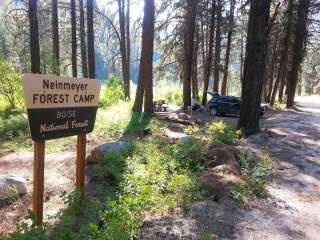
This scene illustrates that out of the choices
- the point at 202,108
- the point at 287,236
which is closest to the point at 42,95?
the point at 287,236

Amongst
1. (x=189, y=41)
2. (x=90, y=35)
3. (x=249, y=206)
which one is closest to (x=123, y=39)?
(x=189, y=41)

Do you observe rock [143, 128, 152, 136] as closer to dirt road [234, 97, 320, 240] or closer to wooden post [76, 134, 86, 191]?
dirt road [234, 97, 320, 240]

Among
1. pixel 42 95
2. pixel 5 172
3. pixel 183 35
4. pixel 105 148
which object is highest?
→ pixel 183 35

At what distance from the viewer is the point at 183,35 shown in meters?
26.9

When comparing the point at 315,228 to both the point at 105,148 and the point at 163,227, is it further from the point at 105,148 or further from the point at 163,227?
the point at 105,148

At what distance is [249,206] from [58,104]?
3.31 metres

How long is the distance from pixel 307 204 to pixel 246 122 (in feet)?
19.2

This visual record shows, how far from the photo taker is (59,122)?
5297 mm

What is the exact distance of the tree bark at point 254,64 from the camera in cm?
1176

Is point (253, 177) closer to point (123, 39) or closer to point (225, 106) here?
point (225, 106)

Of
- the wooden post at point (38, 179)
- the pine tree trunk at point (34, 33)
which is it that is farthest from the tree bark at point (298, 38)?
the wooden post at point (38, 179)

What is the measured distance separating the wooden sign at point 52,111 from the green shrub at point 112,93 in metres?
14.3

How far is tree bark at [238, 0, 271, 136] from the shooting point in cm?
1176

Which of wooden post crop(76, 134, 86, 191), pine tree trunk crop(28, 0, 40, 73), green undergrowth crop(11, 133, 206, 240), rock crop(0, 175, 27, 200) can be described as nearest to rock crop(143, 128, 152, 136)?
green undergrowth crop(11, 133, 206, 240)
